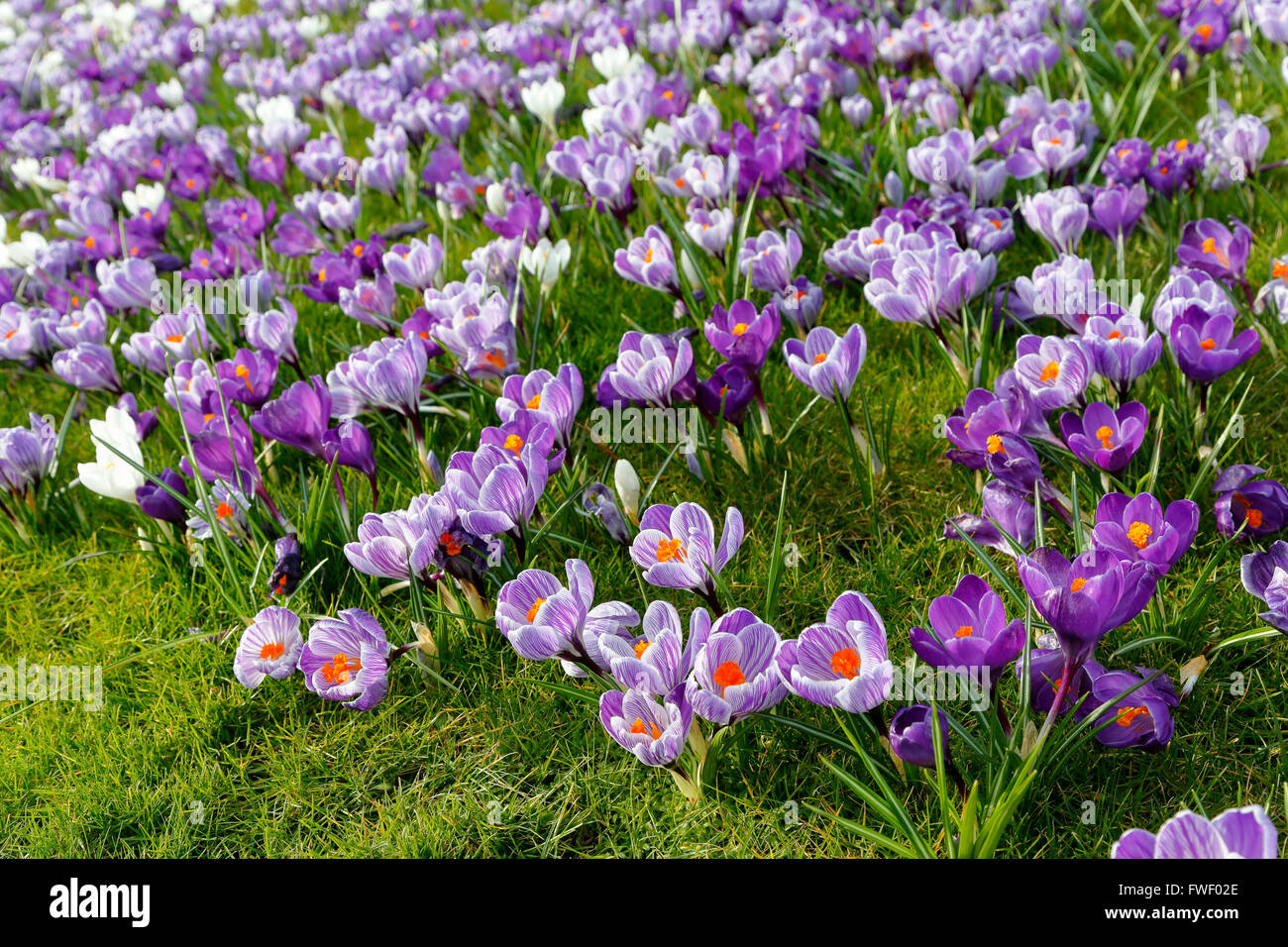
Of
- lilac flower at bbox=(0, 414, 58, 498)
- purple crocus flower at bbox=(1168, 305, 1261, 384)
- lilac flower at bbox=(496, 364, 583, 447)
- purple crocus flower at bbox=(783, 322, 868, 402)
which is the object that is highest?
purple crocus flower at bbox=(1168, 305, 1261, 384)

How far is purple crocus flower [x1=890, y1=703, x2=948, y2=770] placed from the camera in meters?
1.64

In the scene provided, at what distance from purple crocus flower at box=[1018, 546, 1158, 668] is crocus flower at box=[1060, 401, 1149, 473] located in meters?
0.41

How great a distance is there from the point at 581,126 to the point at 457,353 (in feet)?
8.14

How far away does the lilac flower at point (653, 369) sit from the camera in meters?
2.39

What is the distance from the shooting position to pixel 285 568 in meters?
2.36

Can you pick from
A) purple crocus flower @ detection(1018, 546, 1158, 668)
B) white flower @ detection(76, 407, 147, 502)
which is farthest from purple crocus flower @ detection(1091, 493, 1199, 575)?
white flower @ detection(76, 407, 147, 502)

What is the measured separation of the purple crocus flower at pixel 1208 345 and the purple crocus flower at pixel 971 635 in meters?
0.93

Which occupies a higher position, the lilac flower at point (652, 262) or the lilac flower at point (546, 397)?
the lilac flower at point (652, 262)

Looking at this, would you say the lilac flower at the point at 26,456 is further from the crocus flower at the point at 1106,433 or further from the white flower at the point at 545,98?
the crocus flower at the point at 1106,433

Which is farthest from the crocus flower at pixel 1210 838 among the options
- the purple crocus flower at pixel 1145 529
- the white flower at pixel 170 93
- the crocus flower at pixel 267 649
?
the white flower at pixel 170 93

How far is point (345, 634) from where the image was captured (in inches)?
82.1

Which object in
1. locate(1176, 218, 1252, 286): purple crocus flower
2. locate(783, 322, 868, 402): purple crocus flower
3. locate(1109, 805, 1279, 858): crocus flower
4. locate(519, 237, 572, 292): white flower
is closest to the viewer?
locate(1109, 805, 1279, 858): crocus flower

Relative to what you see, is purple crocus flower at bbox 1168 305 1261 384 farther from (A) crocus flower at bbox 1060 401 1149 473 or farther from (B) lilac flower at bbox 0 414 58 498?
(B) lilac flower at bbox 0 414 58 498
